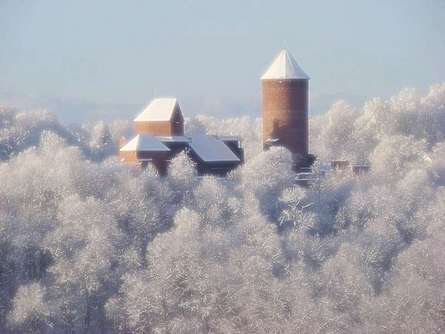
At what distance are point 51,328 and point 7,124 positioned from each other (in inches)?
1238

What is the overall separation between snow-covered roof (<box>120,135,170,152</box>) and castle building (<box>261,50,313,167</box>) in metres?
6.27

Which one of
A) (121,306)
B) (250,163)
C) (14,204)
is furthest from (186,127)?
(121,306)

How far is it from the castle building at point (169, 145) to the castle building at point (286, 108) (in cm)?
188

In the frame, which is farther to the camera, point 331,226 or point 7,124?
point 7,124

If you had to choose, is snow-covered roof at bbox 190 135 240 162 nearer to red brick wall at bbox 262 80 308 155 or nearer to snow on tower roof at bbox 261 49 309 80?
red brick wall at bbox 262 80 308 155

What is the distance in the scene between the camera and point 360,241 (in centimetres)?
3161

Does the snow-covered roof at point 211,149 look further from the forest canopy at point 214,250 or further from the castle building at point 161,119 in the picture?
the forest canopy at point 214,250

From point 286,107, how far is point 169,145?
6.23 m

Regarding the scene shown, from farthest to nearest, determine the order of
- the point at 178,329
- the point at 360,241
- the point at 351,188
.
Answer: the point at 351,188 < the point at 360,241 < the point at 178,329

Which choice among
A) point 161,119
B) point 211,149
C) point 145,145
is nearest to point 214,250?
point 145,145

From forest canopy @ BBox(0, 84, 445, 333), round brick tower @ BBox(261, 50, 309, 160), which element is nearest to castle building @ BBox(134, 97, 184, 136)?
forest canopy @ BBox(0, 84, 445, 333)

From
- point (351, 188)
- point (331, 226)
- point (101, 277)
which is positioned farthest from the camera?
point (351, 188)

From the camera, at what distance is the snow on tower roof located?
39781mm

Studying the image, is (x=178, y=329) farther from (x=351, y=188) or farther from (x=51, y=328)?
(x=351, y=188)
